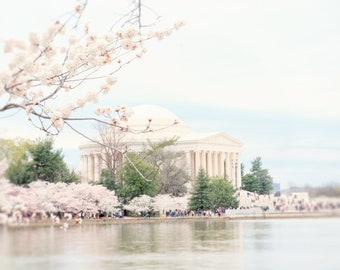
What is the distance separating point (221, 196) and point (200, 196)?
7.40 feet

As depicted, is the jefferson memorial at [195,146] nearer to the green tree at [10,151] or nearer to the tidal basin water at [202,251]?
the tidal basin water at [202,251]

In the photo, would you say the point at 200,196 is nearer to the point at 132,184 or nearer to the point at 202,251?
the point at 132,184

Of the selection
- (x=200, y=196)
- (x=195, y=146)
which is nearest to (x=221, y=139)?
(x=195, y=146)

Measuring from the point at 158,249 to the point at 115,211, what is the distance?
75.5ft

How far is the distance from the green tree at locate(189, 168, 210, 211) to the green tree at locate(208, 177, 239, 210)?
392 mm

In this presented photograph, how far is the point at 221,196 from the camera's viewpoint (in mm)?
65750

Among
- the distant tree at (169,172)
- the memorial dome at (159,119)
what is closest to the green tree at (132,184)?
the distant tree at (169,172)

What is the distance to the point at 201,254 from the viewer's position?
27.7 meters

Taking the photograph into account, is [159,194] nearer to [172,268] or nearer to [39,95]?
[172,268]

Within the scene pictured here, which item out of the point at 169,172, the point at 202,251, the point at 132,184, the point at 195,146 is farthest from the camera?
the point at 195,146

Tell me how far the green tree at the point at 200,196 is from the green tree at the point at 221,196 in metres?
0.39

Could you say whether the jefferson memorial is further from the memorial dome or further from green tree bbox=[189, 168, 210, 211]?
green tree bbox=[189, 168, 210, 211]

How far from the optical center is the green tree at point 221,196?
64.8 meters

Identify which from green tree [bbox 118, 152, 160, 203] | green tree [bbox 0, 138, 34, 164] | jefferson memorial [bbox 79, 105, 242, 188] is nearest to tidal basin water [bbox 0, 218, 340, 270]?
green tree [bbox 0, 138, 34, 164]
